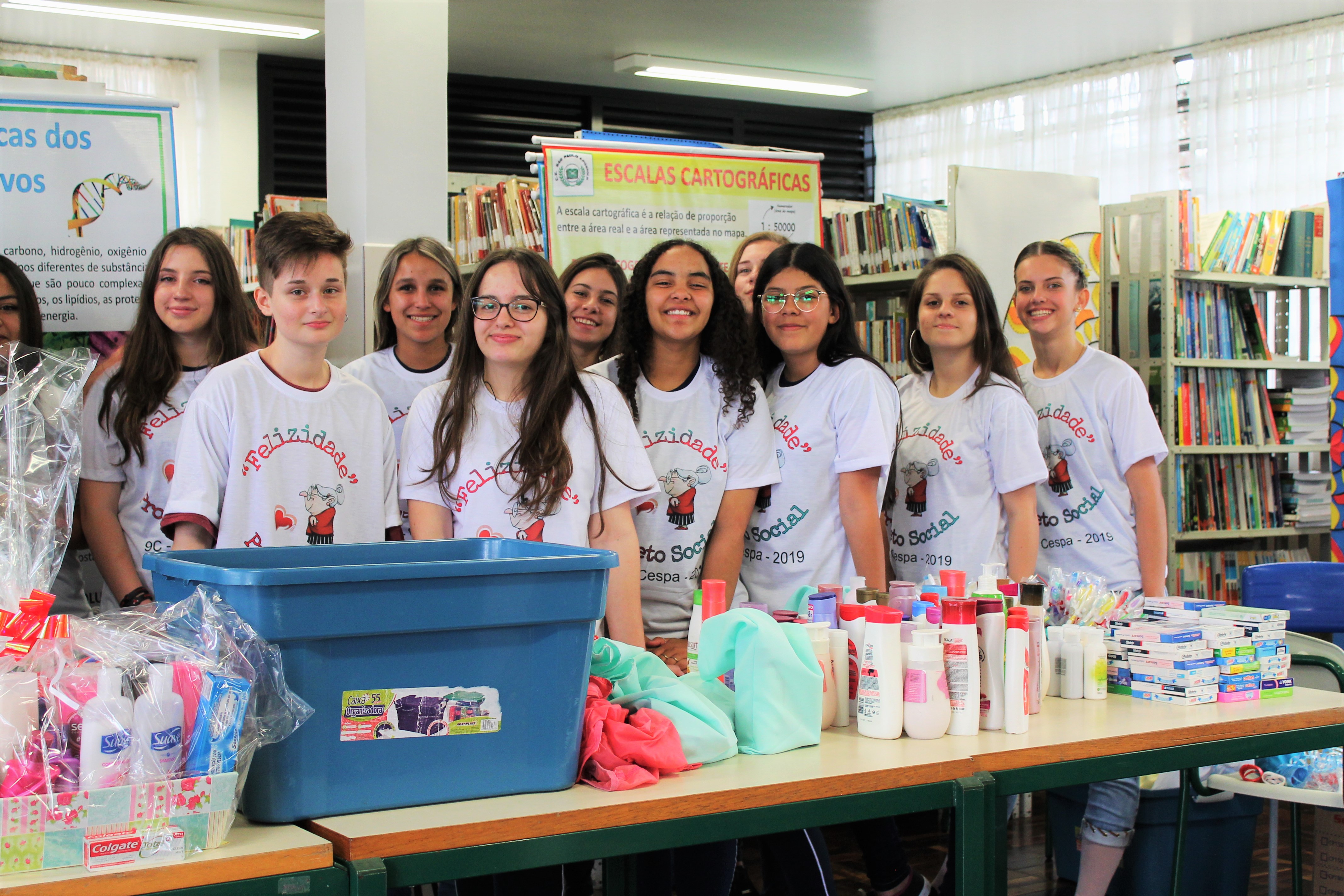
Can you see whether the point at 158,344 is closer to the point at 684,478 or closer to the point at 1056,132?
the point at 684,478

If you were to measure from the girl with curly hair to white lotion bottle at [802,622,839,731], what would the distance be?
759mm

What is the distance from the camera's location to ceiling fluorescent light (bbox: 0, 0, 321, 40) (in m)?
7.00

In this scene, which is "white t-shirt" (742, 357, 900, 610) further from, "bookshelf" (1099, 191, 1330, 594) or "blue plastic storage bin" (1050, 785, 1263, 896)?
"bookshelf" (1099, 191, 1330, 594)

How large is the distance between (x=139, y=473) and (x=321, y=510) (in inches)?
20.9

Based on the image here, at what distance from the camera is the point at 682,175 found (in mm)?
4250

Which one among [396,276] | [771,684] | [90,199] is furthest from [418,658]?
[90,199]

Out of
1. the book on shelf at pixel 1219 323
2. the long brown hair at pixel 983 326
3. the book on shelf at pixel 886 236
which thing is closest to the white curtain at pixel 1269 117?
the book on shelf at pixel 1219 323

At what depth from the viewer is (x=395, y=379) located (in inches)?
117

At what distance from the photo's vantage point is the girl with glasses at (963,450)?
301 cm

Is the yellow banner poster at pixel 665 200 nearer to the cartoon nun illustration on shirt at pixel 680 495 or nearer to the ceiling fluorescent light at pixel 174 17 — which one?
the cartoon nun illustration on shirt at pixel 680 495

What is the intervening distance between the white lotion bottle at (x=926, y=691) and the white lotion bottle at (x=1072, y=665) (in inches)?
16.6

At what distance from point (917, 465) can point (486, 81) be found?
6763 mm

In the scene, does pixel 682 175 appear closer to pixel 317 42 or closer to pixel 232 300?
pixel 232 300

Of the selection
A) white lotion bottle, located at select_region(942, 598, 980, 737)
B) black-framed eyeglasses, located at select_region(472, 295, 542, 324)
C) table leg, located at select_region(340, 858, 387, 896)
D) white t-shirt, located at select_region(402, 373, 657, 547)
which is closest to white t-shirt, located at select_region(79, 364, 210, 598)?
white t-shirt, located at select_region(402, 373, 657, 547)
